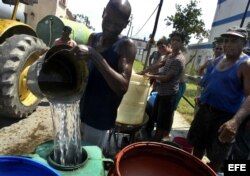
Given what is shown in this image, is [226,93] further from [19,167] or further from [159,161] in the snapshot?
[19,167]

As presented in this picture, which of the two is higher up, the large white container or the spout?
the spout

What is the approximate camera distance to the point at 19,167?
4.73 ft

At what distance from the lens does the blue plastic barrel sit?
56.2 inches

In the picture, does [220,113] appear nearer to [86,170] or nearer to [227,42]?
[227,42]

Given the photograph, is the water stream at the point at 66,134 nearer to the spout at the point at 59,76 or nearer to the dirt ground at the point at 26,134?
the spout at the point at 59,76

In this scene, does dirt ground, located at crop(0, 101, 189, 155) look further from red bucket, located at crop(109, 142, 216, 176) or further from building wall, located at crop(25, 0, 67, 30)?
building wall, located at crop(25, 0, 67, 30)

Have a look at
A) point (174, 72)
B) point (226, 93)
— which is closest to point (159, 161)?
point (226, 93)

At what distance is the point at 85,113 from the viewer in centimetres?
254

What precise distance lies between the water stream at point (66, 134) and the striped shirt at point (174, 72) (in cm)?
284

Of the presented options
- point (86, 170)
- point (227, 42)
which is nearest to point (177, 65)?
point (227, 42)

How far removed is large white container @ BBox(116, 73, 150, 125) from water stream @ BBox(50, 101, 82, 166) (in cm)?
224

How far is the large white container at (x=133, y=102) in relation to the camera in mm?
4338

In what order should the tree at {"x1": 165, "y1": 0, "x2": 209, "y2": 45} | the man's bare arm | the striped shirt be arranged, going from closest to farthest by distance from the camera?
the man's bare arm < the striped shirt < the tree at {"x1": 165, "y1": 0, "x2": 209, "y2": 45}

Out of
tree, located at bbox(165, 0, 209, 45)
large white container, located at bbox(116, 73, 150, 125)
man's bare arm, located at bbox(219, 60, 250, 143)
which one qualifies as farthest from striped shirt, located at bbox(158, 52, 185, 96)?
tree, located at bbox(165, 0, 209, 45)
